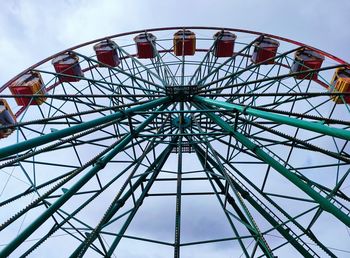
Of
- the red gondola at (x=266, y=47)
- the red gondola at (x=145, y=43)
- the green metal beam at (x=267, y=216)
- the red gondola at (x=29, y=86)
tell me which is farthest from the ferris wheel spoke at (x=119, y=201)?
the red gondola at (x=266, y=47)

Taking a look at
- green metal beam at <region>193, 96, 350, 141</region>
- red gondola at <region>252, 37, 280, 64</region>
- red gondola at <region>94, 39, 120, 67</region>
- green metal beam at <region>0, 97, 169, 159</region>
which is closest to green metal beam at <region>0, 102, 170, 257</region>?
green metal beam at <region>0, 97, 169, 159</region>

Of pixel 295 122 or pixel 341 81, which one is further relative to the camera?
pixel 341 81

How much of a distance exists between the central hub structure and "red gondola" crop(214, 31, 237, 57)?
671 centimetres

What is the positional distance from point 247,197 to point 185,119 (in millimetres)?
3670

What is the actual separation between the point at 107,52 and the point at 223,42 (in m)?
5.71

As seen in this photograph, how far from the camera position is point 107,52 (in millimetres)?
15727

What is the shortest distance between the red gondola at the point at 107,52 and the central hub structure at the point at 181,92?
6.90m

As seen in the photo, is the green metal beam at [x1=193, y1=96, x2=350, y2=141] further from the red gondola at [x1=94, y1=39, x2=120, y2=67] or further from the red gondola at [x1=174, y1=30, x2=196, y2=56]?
the red gondola at [x1=94, y1=39, x2=120, y2=67]

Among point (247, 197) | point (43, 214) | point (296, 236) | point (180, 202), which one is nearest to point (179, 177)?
point (180, 202)

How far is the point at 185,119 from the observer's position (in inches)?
481

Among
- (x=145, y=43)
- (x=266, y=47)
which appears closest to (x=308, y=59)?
(x=266, y=47)

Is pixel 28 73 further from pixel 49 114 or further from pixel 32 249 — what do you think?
pixel 32 249

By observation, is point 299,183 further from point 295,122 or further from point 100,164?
point 100,164

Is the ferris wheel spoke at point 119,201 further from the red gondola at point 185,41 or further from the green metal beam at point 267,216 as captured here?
the red gondola at point 185,41
